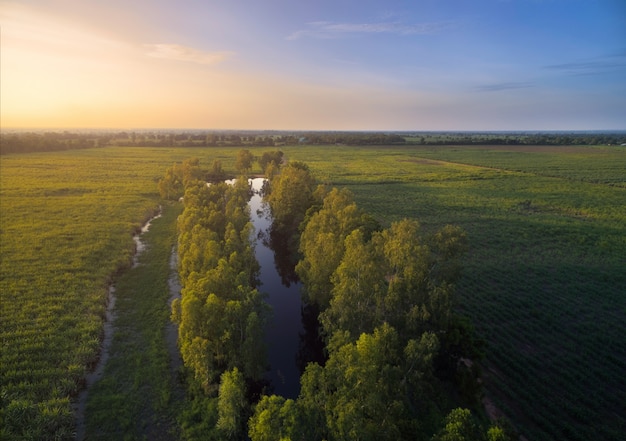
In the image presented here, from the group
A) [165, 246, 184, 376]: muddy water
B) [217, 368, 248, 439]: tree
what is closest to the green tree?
[217, 368, 248, 439]: tree

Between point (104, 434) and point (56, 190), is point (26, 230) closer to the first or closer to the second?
point (56, 190)

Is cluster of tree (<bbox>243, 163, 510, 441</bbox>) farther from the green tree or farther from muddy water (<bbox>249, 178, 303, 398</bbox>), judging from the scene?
muddy water (<bbox>249, 178, 303, 398</bbox>)

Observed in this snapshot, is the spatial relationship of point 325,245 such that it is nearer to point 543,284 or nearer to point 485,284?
point 485,284

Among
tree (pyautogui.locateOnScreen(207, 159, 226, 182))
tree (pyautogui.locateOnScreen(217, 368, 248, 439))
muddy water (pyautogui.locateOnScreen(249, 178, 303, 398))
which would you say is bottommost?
muddy water (pyautogui.locateOnScreen(249, 178, 303, 398))

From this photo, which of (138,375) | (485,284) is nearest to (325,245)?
(138,375)

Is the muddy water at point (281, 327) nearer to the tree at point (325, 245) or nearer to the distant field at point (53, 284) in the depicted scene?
the tree at point (325, 245)

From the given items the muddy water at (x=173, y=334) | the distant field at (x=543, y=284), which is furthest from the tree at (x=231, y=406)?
the distant field at (x=543, y=284)
